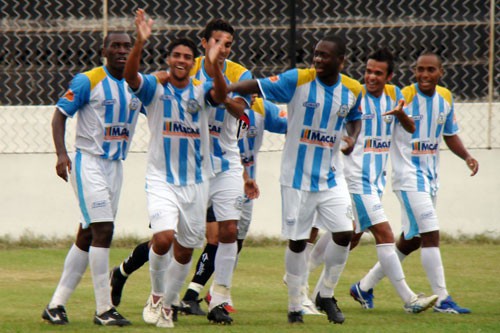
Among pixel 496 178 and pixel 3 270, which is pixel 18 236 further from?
pixel 496 178

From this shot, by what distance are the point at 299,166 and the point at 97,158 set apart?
4.72 ft

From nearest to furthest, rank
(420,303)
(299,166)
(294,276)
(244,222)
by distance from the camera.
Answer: (299,166), (294,276), (420,303), (244,222)

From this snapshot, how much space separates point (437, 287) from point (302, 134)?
1975 millimetres

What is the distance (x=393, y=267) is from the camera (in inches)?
335

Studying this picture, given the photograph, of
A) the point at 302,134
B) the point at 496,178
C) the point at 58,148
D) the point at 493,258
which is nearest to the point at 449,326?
the point at 302,134

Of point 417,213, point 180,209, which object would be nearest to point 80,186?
point 180,209

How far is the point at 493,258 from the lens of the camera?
1149cm

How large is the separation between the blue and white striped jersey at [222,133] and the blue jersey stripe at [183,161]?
1.84ft

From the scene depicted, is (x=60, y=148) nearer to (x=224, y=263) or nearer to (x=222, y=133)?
(x=222, y=133)

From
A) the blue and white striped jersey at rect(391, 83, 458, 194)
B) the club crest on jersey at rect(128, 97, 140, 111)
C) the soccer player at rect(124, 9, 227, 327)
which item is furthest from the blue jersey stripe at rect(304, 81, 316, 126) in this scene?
the blue and white striped jersey at rect(391, 83, 458, 194)

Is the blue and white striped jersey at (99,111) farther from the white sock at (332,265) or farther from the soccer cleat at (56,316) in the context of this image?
A: the white sock at (332,265)

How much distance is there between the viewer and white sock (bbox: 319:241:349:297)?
8.01 meters

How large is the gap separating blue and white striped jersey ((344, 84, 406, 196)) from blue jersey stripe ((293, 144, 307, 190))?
116cm

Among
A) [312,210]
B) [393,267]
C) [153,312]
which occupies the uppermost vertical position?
[312,210]
